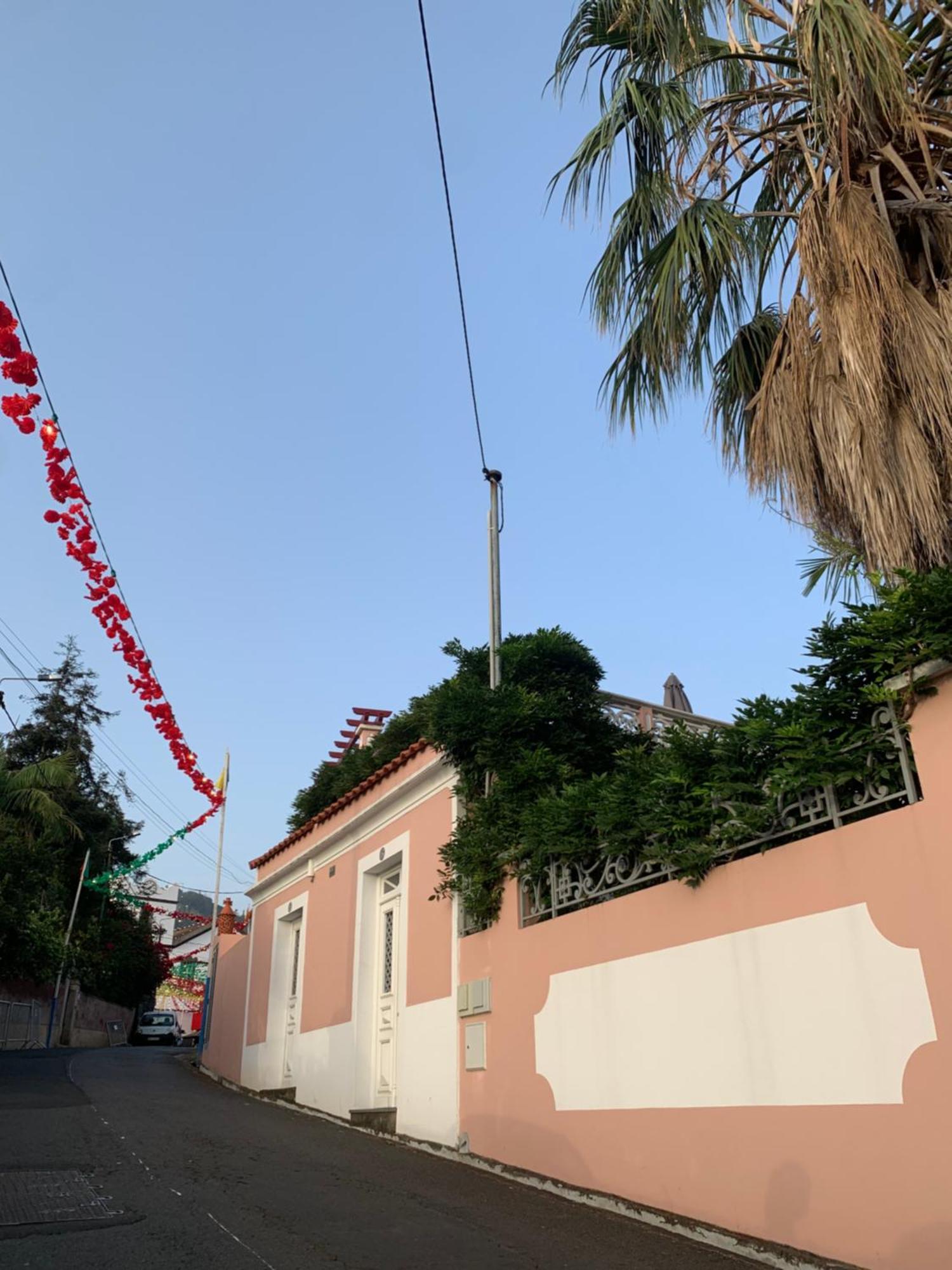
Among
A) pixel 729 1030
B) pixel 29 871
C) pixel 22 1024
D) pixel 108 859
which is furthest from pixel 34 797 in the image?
pixel 729 1030

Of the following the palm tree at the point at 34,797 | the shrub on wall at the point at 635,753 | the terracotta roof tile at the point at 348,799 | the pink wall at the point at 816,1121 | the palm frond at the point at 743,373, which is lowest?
the pink wall at the point at 816,1121

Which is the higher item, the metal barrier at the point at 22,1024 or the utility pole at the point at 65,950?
the utility pole at the point at 65,950

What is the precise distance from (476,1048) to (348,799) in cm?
462

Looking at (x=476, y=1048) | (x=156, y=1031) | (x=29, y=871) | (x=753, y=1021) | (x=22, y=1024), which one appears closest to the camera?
(x=753, y=1021)

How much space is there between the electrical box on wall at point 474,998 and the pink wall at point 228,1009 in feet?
29.7

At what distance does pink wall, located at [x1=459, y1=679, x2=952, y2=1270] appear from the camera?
4.21 meters

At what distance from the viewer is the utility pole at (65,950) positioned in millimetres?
29545

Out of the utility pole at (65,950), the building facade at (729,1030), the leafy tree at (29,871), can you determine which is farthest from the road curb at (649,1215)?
the utility pole at (65,950)

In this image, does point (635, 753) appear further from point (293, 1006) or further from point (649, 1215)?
point (293, 1006)

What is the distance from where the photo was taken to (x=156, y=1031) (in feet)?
121

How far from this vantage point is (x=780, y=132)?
7340mm

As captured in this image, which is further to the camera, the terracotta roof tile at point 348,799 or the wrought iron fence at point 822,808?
the terracotta roof tile at point 348,799

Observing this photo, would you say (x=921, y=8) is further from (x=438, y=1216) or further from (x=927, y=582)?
(x=438, y=1216)

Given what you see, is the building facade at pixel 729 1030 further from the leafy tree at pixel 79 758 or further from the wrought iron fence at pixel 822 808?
the leafy tree at pixel 79 758
